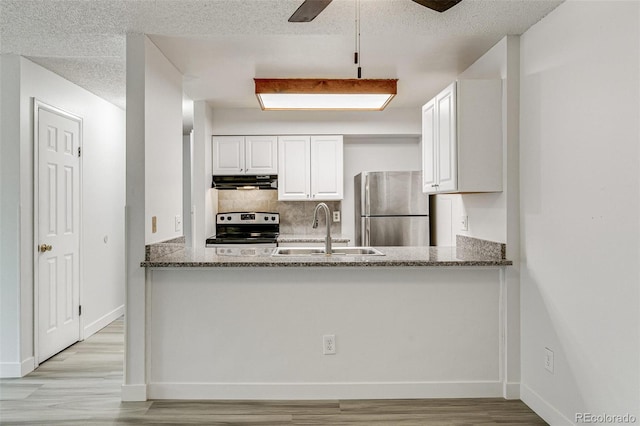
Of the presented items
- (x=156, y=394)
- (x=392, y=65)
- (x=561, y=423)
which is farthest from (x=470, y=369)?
(x=392, y=65)

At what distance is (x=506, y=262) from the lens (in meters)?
2.86

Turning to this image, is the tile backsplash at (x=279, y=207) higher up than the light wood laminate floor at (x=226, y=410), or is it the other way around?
the tile backsplash at (x=279, y=207)

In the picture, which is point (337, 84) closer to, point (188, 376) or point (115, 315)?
point (188, 376)

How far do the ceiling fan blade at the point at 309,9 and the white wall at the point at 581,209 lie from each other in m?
1.30

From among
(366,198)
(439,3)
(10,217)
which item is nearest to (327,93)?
(439,3)

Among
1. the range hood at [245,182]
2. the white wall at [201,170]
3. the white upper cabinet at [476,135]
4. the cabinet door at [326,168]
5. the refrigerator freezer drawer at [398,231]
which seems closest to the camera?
the white upper cabinet at [476,135]

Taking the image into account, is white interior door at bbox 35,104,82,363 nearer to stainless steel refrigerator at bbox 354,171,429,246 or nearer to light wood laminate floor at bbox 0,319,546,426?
light wood laminate floor at bbox 0,319,546,426

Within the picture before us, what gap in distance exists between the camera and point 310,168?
202 inches

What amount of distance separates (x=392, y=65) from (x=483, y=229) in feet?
4.70

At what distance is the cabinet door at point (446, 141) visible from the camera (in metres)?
2.97

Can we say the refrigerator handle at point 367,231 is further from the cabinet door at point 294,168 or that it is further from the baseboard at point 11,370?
the baseboard at point 11,370

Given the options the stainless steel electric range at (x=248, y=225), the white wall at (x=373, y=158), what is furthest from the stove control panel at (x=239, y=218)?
the white wall at (x=373, y=158)

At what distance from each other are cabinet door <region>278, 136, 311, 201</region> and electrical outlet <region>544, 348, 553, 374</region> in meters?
3.07

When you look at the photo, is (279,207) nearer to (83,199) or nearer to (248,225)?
(248,225)
